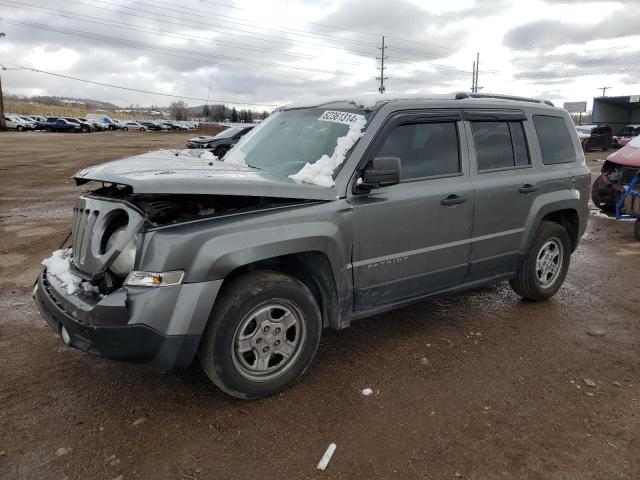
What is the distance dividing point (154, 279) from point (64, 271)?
1.00 m

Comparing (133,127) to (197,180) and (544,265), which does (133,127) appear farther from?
(197,180)

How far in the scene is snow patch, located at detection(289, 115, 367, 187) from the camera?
3.39 meters

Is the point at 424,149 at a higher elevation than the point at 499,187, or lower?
higher

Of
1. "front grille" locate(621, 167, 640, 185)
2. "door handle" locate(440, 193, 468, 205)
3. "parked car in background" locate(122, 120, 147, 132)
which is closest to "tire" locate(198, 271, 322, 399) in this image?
A: "door handle" locate(440, 193, 468, 205)

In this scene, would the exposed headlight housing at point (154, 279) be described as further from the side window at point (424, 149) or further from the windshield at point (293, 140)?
the side window at point (424, 149)

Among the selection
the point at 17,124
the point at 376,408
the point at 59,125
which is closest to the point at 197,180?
the point at 376,408

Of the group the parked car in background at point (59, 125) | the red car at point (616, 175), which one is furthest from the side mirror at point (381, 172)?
the parked car in background at point (59, 125)

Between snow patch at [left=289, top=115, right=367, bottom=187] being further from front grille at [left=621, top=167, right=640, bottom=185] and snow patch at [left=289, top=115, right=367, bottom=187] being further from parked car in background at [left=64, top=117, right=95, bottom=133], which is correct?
parked car in background at [left=64, top=117, right=95, bottom=133]

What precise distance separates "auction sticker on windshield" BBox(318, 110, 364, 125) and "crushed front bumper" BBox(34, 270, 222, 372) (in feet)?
5.28

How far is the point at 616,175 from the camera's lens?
867 centimetres

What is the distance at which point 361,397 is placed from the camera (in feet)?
10.8

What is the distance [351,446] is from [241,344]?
0.88m

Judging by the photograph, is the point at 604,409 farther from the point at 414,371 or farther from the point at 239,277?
the point at 239,277

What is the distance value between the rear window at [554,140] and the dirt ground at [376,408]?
1487 millimetres
